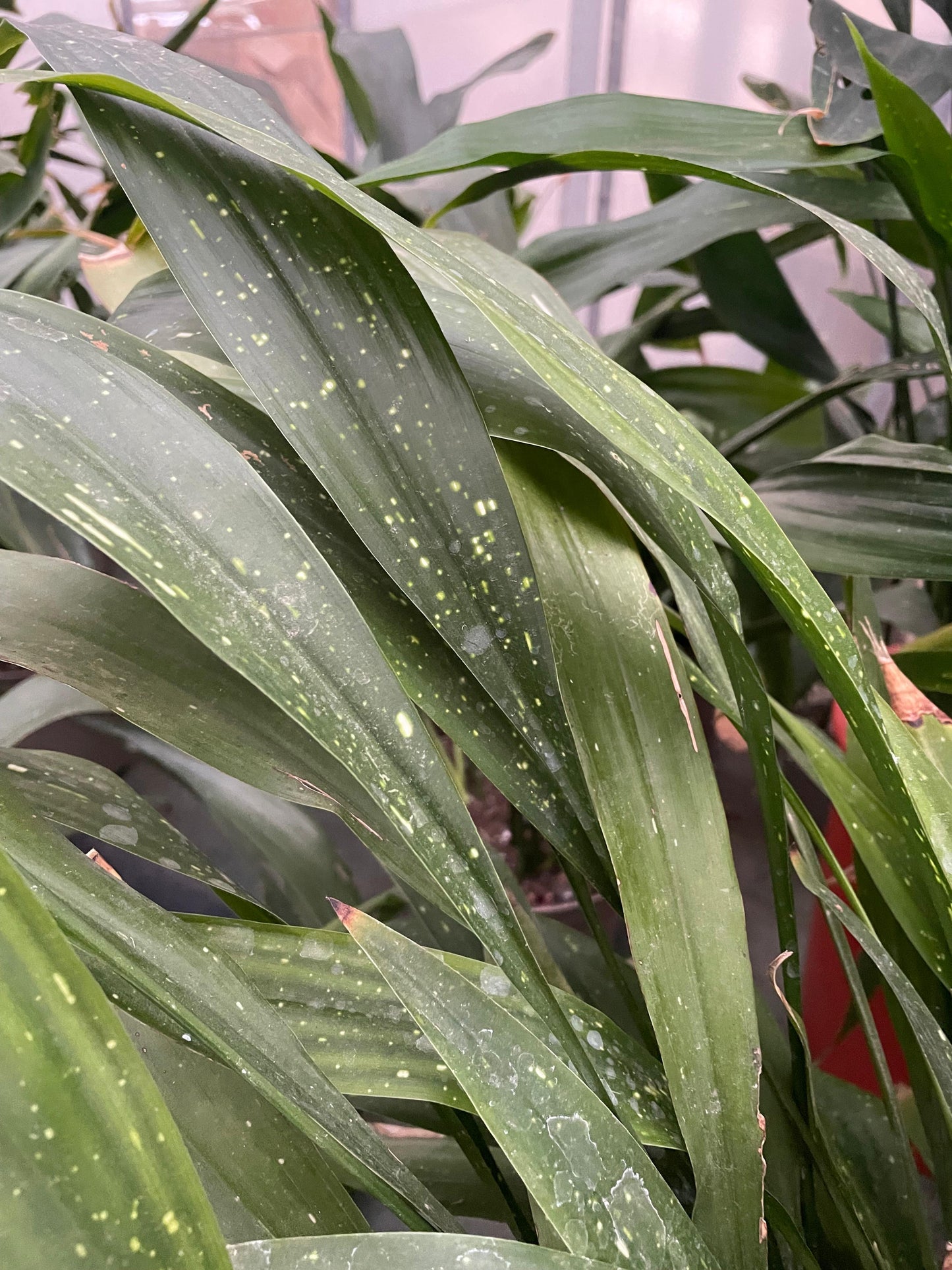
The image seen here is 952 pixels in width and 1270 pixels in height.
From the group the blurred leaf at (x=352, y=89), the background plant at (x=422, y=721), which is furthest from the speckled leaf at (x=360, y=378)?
the blurred leaf at (x=352, y=89)

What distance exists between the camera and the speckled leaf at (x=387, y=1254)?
0.48ft

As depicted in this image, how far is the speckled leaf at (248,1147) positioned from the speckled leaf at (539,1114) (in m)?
0.08

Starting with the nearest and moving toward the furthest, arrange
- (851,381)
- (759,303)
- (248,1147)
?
1. (248,1147)
2. (851,381)
3. (759,303)

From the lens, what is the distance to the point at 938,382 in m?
0.97

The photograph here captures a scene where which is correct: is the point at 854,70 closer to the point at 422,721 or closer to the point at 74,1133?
the point at 422,721

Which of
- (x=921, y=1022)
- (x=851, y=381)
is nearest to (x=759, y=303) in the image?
(x=851, y=381)

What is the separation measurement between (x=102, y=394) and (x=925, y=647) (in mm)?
350

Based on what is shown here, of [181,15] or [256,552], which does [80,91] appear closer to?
[256,552]

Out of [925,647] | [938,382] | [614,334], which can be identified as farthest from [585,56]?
[925,647]

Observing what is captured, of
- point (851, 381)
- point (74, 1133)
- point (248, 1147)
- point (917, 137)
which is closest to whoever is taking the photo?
point (74, 1133)

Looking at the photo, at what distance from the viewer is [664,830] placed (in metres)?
0.24

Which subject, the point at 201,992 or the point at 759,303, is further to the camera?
the point at 759,303

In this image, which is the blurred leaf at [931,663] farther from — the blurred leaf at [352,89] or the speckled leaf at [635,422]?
the blurred leaf at [352,89]

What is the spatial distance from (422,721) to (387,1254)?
0.35 feet
